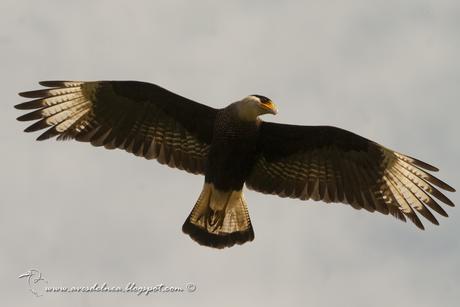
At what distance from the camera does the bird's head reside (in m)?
8.30

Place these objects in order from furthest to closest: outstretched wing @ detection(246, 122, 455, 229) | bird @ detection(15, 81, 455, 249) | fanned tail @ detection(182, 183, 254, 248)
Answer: fanned tail @ detection(182, 183, 254, 248) → outstretched wing @ detection(246, 122, 455, 229) → bird @ detection(15, 81, 455, 249)

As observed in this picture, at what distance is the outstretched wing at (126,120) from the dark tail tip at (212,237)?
0.70m

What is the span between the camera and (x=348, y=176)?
9.26 m

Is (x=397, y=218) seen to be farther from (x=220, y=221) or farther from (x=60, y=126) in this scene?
(x=60, y=126)

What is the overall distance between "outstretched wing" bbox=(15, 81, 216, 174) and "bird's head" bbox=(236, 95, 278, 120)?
55 centimetres

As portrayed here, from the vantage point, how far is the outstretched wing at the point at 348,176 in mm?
9125

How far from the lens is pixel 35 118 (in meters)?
9.04

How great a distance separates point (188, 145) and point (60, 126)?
1.50 metres

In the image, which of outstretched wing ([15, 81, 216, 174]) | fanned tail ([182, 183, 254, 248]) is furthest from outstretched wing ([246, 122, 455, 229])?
outstretched wing ([15, 81, 216, 174])

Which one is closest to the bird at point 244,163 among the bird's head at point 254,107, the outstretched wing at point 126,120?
the outstretched wing at point 126,120

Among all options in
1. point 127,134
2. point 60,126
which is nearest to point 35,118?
point 60,126

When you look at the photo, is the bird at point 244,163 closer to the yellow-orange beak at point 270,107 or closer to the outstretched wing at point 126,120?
the outstretched wing at point 126,120

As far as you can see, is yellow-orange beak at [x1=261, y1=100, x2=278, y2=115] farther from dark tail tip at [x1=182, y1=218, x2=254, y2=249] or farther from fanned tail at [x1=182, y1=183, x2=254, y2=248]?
dark tail tip at [x1=182, y1=218, x2=254, y2=249]

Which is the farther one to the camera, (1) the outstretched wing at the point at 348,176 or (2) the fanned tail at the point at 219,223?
(2) the fanned tail at the point at 219,223
